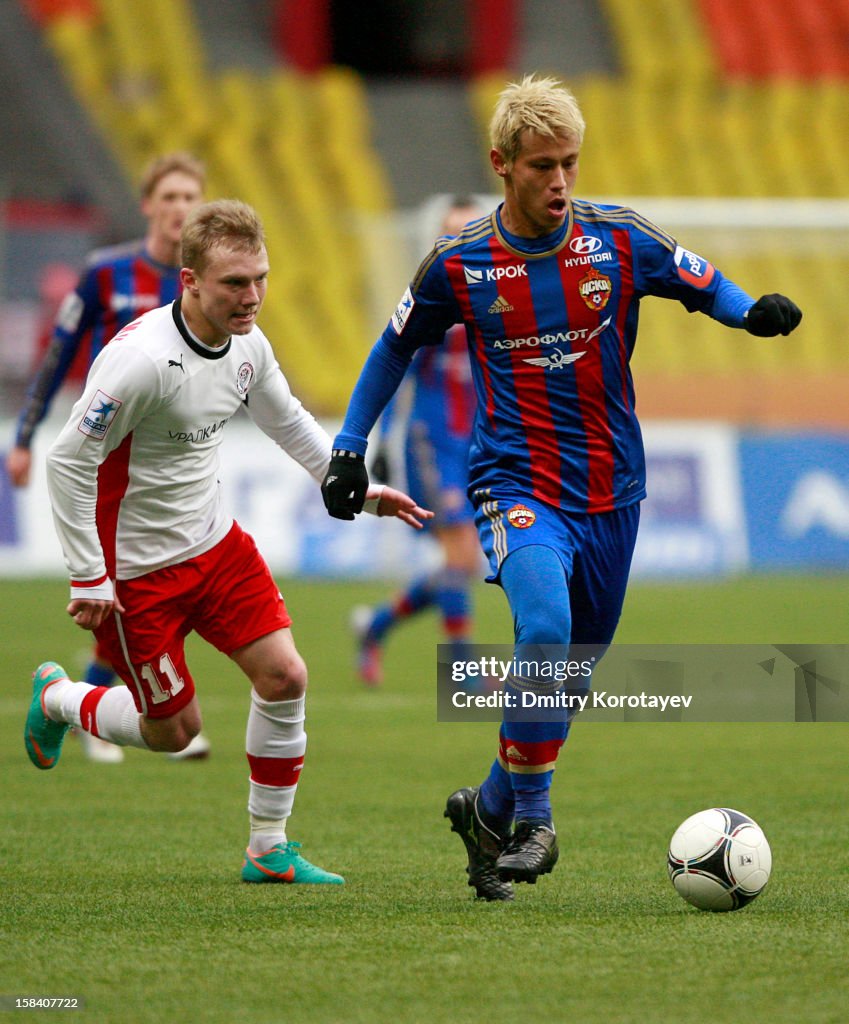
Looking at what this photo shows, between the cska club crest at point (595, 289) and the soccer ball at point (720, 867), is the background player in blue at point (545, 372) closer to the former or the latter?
the cska club crest at point (595, 289)

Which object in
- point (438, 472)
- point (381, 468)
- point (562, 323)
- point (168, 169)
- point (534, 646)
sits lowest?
point (534, 646)

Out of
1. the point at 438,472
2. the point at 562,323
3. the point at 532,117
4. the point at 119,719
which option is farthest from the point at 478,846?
the point at 438,472

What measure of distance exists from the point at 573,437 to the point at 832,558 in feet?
34.4

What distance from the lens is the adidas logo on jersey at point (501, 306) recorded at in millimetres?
4293

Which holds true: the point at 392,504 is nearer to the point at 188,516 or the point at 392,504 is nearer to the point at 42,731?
the point at 188,516

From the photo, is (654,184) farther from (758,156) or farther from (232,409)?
(232,409)

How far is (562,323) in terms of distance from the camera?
14.0 feet

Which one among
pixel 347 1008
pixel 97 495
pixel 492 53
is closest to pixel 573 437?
pixel 97 495

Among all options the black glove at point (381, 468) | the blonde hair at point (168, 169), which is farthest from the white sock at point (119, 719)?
the black glove at point (381, 468)

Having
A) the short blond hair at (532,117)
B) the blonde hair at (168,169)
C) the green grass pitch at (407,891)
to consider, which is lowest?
the green grass pitch at (407,891)

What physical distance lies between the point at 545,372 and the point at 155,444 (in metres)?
1.05

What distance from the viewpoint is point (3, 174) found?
21.2m

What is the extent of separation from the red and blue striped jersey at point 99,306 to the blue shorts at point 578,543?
2.52m

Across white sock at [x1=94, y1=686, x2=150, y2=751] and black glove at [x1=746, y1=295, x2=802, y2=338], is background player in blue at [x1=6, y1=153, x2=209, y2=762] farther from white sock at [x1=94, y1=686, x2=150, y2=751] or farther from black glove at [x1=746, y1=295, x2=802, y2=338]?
black glove at [x1=746, y1=295, x2=802, y2=338]
